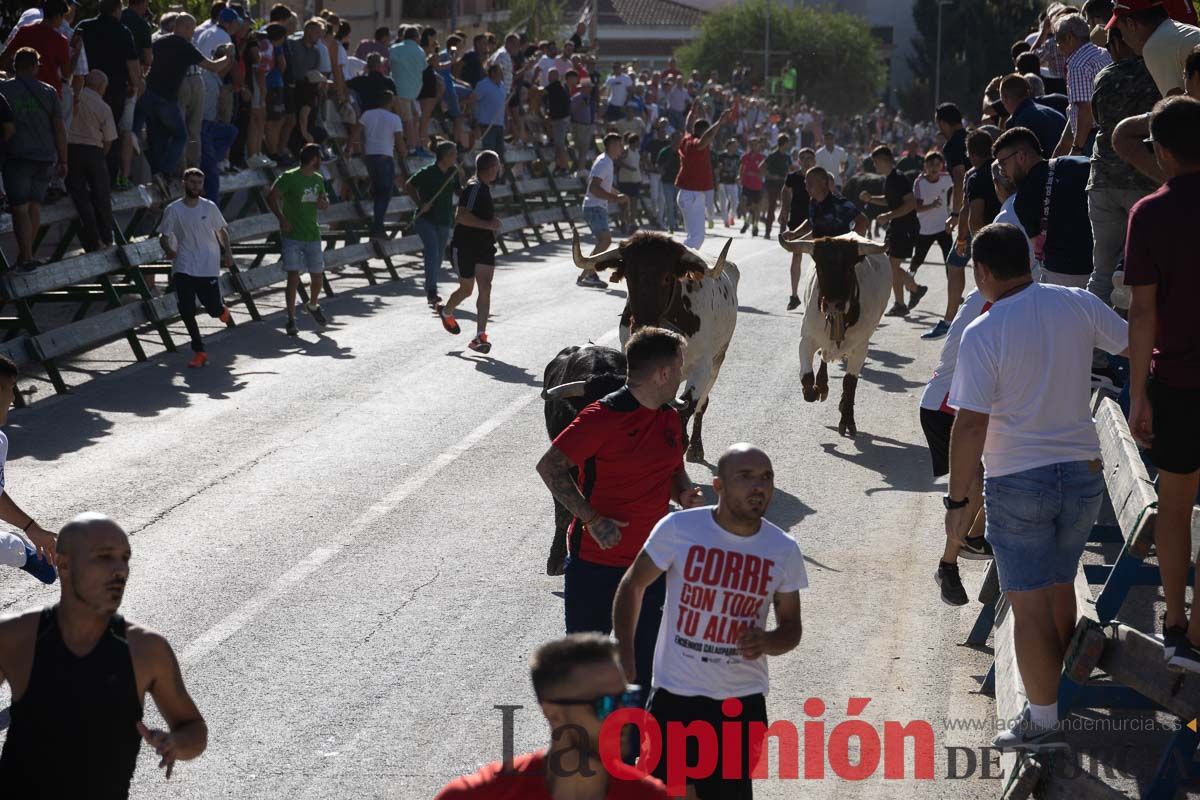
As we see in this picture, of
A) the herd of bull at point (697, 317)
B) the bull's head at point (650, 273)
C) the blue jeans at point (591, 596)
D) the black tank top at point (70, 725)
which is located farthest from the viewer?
the bull's head at point (650, 273)

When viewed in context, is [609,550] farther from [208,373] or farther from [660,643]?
[208,373]

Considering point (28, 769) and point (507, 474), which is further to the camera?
point (507, 474)

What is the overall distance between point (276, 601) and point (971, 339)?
4.43 meters

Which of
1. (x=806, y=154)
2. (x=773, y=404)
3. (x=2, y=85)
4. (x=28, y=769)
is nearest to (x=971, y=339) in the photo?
(x=28, y=769)

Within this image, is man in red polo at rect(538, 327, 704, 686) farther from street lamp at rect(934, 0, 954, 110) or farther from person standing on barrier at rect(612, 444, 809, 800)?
street lamp at rect(934, 0, 954, 110)

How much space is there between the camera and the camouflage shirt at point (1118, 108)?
913cm

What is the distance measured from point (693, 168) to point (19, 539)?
16.6 m

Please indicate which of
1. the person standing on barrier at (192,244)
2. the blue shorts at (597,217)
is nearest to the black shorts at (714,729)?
the person standing on barrier at (192,244)

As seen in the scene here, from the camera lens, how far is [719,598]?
5.28m

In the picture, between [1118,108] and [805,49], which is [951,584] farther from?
[805,49]

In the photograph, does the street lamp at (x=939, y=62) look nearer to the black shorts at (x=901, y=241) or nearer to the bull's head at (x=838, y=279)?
the black shorts at (x=901, y=241)

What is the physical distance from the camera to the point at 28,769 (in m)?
4.40

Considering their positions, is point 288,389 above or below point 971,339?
below

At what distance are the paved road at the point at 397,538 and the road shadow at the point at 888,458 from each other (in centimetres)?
3
